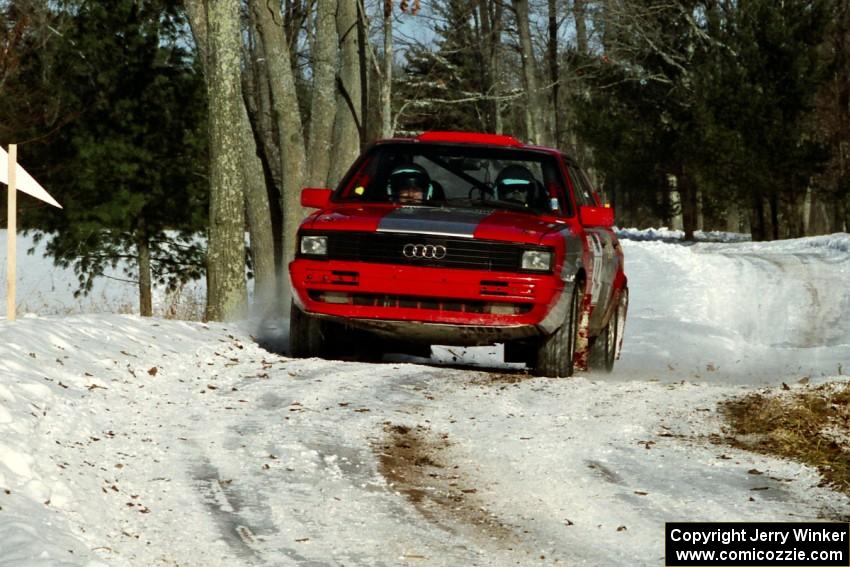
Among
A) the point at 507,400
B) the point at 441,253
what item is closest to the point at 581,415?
the point at 507,400

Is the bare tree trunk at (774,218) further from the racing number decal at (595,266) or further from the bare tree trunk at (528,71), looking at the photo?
the racing number decal at (595,266)

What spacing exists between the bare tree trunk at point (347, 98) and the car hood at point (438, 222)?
26.9 feet

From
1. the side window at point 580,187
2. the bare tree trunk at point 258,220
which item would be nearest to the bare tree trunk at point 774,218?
the bare tree trunk at point 258,220

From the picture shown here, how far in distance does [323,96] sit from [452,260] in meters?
9.59

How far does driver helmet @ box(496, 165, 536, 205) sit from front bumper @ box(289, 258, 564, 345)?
118 centimetres

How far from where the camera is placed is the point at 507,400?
8.37 metres

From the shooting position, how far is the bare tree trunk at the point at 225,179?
1380 centimetres

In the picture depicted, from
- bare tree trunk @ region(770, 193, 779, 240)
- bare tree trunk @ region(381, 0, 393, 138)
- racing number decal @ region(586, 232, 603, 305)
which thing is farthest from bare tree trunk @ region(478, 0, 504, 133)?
racing number decal @ region(586, 232, 603, 305)

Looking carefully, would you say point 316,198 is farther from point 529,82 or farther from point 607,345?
point 529,82

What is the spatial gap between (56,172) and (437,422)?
64.1 feet

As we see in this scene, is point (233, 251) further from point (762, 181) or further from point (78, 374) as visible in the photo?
point (762, 181)

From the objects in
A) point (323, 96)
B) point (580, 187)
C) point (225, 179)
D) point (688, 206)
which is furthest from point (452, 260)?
point (688, 206)

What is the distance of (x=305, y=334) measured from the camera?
9.99 meters

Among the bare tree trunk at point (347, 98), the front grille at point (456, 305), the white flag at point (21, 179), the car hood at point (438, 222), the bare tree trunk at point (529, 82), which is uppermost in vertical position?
the bare tree trunk at point (529, 82)
